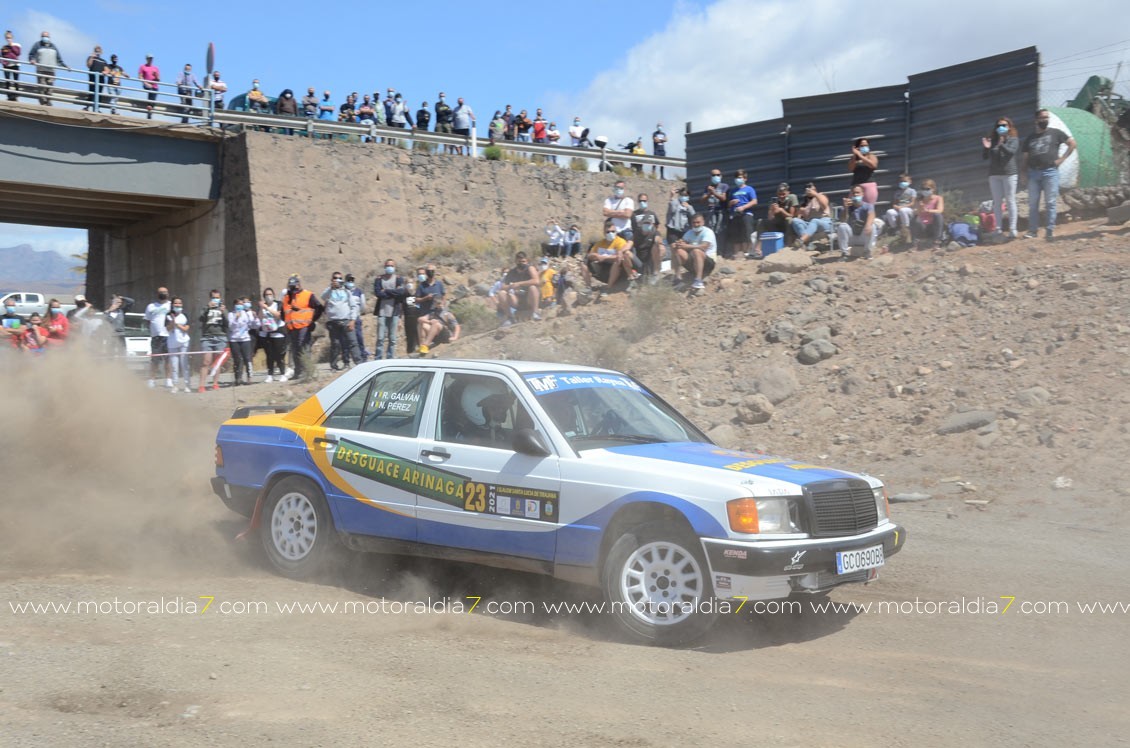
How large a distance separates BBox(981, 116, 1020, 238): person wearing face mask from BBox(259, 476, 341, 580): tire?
37.7 ft

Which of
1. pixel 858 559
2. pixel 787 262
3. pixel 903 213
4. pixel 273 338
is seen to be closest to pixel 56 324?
pixel 273 338

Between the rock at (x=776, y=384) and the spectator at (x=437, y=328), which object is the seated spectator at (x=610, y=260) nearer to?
the spectator at (x=437, y=328)

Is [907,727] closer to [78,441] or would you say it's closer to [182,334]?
[78,441]

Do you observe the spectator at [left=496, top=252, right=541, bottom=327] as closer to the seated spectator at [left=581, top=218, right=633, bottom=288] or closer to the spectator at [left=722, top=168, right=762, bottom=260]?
the seated spectator at [left=581, top=218, right=633, bottom=288]

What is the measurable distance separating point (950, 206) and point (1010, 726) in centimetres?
1415

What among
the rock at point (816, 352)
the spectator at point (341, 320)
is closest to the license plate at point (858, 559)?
the rock at point (816, 352)

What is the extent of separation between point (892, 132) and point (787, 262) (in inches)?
158

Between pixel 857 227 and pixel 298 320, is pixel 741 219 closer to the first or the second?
pixel 857 227

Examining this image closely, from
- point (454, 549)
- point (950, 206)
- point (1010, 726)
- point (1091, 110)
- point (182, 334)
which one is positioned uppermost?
point (1091, 110)

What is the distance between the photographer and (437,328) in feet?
62.4

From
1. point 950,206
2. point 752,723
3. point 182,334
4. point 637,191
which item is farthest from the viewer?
point 637,191

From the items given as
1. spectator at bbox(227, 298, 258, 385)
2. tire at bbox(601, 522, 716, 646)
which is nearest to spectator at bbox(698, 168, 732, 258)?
spectator at bbox(227, 298, 258, 385)

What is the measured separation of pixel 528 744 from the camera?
14.4ft

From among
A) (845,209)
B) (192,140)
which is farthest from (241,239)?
(845,209)
